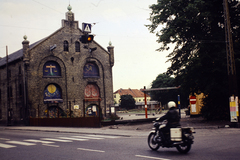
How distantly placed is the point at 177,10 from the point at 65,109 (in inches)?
942

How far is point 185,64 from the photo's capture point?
23781 mm

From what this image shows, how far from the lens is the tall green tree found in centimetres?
2295

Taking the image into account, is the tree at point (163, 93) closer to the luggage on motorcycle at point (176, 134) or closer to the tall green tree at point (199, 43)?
the tall green tree at point (199, 43)

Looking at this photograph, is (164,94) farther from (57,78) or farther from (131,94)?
(131,94)

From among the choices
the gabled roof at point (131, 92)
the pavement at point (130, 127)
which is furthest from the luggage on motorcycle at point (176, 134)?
the gabled roof at point (131, 92)

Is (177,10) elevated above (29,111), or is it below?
above

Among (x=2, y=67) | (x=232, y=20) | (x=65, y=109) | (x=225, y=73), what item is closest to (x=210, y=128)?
(x=225, y=73)

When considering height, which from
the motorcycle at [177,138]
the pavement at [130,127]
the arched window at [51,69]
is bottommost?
the pavement at [130,127]

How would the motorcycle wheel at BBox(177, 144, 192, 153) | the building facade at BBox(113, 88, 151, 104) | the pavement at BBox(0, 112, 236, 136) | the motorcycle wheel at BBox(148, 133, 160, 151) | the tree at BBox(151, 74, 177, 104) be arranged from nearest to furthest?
the motorcycle wheel at BBox(177, 144, 192, 153)
the motorcycle wheel at BBox(148, 133, 160, 151)
the pavement at BBox(0, 112, 236, 136)
the tree at BBox(151, 74, 177, 104)
the building facade at BBox(113, 88, 151, 104)

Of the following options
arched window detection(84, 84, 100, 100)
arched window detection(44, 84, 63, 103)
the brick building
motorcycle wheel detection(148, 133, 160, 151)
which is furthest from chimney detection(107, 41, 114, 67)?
motorcycle wheel detection(148, 133, 160, 151)

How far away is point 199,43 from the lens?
23469mm

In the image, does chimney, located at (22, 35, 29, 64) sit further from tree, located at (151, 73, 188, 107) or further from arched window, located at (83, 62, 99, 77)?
tree, located at (151, 73, 188, 107)

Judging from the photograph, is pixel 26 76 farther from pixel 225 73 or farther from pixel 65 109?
pixel 225 73

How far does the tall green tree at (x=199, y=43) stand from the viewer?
2295cm
